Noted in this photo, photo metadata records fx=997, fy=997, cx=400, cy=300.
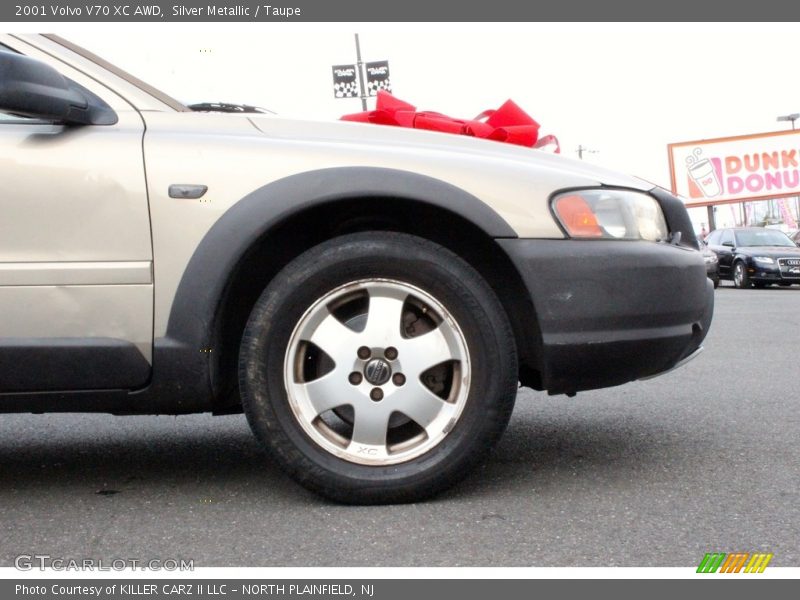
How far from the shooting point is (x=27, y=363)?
286 centimetres

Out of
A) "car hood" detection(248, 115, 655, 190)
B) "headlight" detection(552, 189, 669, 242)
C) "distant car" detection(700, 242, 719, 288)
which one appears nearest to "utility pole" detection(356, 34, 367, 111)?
"distant car" detection(700, 242, 719, 288)

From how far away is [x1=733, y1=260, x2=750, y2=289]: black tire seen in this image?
858 inches

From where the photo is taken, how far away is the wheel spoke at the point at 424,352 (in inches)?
114

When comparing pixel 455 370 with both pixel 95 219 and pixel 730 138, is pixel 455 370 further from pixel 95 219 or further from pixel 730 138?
pixel 730 138

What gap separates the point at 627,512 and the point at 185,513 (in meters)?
1.28

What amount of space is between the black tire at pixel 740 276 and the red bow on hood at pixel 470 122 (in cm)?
1916

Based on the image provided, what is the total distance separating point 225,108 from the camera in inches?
147

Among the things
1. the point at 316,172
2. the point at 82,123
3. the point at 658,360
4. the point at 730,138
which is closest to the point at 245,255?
the point at 316,172

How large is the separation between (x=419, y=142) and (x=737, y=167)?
1663 inches

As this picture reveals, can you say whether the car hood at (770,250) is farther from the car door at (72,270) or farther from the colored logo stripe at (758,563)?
the car door at (72,270)

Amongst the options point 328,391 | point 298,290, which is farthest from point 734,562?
point 298,290

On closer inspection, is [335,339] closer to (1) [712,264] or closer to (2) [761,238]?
(1) [712,264]

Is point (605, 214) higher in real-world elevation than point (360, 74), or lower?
lower

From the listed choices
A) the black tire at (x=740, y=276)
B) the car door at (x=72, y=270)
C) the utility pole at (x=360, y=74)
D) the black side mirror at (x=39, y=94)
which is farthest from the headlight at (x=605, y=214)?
the utility pole at (x=360, y=74)
